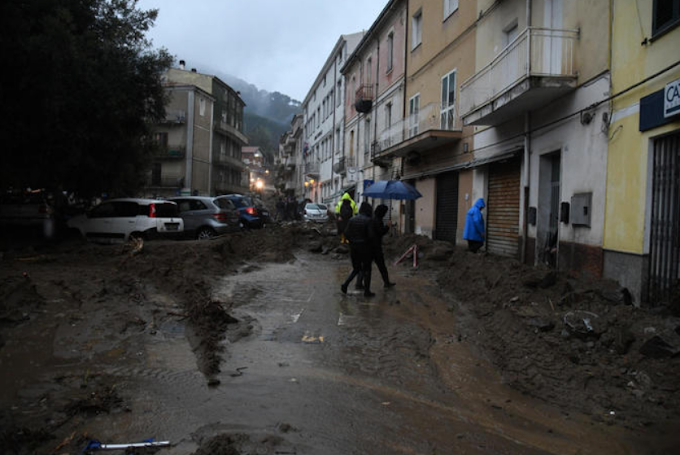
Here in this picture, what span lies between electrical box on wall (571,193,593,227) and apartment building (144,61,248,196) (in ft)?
131

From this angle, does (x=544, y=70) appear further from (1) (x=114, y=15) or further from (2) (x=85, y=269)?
(1) (x=114, y=15)

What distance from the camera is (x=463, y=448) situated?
3318mm

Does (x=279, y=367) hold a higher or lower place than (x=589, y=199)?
lower

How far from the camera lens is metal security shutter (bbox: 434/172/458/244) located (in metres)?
15.7

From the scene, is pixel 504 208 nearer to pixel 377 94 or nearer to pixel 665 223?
pixel 665 223

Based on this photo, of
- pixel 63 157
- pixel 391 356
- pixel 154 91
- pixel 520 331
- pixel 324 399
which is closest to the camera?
pixel 324 399

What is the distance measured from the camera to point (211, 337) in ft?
18.6

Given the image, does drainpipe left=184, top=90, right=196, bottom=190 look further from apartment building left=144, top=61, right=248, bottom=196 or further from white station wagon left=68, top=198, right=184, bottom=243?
white station wagon left=68, top=198, right=184, bottom=243

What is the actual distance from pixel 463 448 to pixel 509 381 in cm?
168

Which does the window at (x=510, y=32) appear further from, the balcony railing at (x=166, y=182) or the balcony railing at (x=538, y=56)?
the balcony railing at (x=166, y=182)

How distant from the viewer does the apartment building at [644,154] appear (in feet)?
21.2

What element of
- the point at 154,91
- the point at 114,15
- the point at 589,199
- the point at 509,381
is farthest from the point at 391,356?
the point at 114,15

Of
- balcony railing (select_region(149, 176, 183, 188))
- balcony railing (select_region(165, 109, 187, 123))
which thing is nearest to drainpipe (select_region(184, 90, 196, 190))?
balcony railing (select_region(165, 109, 187, 123))

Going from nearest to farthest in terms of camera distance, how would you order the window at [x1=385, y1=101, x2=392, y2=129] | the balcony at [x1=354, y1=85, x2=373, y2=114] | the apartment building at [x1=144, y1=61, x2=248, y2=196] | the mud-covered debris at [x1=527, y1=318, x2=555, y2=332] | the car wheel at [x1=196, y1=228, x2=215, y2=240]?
the mud-covered debris at [x1=527, y1=318, x2=555, y2=332], the car wheel at [x1=196, y1=228, x2=215, y2=240], the window at [x1=385, y1=101, x2=392, y2=129], the balcony at [x1=354, y1=85, x2=373, y2=114], the apartment building at [x1=144, y1=61, x2=248, y2=196]
